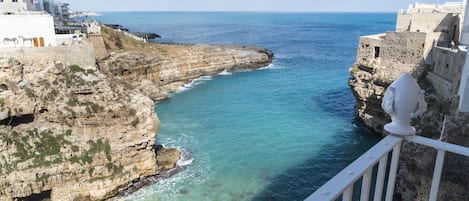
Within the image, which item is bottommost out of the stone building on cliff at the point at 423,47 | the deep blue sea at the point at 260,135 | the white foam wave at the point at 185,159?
the white foam wave at the point at 185,159

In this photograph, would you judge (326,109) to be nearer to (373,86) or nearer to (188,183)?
(373,86)

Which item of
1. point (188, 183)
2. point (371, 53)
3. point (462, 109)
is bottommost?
point (188, 183)

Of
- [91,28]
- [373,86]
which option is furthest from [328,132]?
[91,28]

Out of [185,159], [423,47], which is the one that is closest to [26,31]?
[185,159]

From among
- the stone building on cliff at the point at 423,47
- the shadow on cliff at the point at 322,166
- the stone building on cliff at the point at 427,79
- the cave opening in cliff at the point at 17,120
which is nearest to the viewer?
the stone building on cliff at the point at 427,79

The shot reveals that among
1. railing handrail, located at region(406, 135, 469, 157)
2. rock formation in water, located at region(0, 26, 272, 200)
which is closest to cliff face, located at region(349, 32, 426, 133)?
rock formation in water, located at region(0, 26, 272, 200)

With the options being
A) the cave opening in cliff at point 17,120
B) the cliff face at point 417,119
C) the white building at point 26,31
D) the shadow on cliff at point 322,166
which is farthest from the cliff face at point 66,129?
the cliff face at point 417,119

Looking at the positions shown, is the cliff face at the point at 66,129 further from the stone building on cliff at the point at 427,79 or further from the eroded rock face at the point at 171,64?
the stone building on cliff at the point at 427,79
